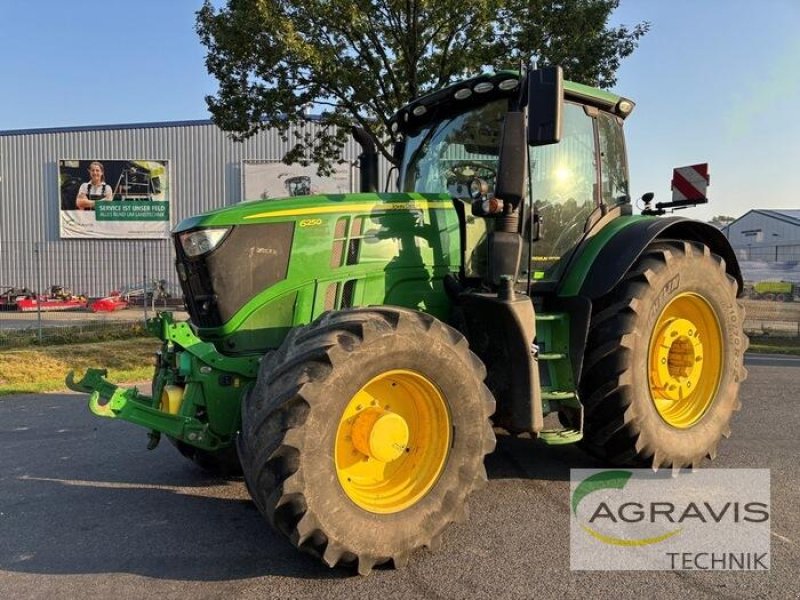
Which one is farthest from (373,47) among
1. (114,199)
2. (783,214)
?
(783,214)

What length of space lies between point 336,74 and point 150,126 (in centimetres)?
2383

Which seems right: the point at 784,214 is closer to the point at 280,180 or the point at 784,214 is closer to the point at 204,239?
the point at 280,180

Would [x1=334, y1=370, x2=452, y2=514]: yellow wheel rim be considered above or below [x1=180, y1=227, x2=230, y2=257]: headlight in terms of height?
below

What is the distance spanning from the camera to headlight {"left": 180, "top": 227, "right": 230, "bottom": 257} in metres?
3.61

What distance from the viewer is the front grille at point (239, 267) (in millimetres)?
3619

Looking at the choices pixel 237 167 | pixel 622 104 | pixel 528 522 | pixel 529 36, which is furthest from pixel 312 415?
pixel 237 167

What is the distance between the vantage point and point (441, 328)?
10.8 ft

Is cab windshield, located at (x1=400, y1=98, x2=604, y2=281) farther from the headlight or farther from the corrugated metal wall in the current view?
the corrugated metal wall

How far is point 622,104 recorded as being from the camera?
16.0 feet

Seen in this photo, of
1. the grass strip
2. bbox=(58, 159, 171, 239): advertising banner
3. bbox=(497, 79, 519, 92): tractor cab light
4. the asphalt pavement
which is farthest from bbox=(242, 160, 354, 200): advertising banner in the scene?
bbox=(497, 79, 519, 92): tractor cab light

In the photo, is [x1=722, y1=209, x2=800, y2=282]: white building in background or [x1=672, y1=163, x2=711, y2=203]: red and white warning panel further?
[x1=722, y1=209, x2=800, y2=282]: white building in background

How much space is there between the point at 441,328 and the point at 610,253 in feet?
5.30

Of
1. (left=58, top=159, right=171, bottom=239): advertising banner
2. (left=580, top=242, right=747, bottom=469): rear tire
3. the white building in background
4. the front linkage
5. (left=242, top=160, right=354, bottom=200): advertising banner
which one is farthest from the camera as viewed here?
(left=58, top=159, right=171, bottom=239): advertising banner

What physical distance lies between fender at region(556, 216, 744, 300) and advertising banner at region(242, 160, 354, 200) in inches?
950
